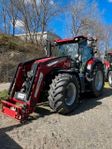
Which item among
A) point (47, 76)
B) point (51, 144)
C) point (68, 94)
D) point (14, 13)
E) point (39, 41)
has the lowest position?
point (51, 144)

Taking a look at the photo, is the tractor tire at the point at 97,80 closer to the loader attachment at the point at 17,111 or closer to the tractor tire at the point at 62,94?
the tractor tire at the point at 62,94

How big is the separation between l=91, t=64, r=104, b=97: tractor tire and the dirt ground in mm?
1497

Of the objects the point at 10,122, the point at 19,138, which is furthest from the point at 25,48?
the point at 19,138

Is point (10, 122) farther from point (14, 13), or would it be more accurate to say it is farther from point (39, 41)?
point (14, 13)

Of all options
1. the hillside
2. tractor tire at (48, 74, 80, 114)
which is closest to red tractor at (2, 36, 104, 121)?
tractor tire at (48, 74, 80, 114)

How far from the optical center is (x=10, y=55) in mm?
13836

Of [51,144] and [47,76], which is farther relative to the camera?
[47,76]

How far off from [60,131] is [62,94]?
4.12 feet

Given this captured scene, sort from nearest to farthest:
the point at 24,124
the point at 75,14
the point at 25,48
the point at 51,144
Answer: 1. the point at 51,144
2. the point at 24,124
3. the point at 25,48
4. the point at 75,14

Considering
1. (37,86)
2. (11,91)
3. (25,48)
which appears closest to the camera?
(37,86)

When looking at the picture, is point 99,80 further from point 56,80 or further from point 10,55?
point 10,55

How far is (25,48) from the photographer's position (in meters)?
15.9

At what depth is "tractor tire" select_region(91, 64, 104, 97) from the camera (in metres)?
8.42

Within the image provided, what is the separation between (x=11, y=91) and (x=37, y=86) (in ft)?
3.36
